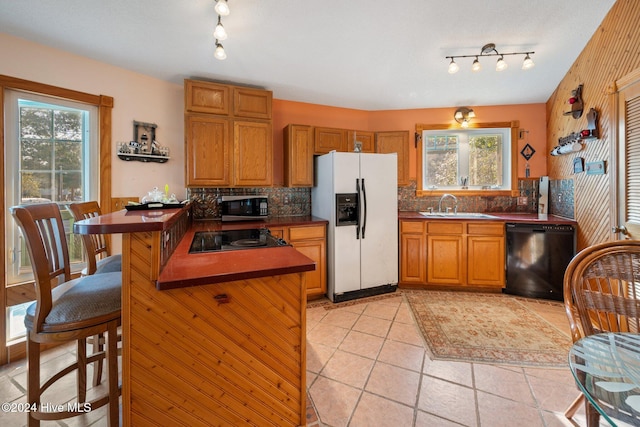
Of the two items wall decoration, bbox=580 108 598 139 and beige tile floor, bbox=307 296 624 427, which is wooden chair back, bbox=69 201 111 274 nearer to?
beige tile floor, bbox=307 296 624 427

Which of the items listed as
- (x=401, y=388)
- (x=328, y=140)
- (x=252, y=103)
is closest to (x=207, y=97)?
(x=252, y=103)

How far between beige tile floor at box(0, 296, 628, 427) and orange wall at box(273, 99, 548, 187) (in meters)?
2.37

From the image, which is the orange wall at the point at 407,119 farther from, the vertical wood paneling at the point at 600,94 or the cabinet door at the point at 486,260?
the cabinet door at the point at 486,260

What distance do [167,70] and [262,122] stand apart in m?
1.05

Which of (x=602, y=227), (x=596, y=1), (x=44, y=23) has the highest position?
(x=596, y=1)

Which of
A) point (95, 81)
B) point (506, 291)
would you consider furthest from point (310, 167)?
point (506, 291)

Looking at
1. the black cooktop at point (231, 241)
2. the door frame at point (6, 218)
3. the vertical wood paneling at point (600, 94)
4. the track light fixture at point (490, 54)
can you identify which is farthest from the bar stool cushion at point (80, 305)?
the vertical wood paneling at point (600, 94)

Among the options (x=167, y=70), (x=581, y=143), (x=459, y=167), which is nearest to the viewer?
(x=167, y=70)

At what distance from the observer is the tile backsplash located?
322 cm

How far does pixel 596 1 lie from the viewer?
2.33 m

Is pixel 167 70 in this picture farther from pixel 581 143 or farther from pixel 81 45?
pixel 581 143

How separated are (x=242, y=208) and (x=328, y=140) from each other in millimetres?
1420

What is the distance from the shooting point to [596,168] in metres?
2.70

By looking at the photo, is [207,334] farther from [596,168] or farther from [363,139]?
[596,168]
